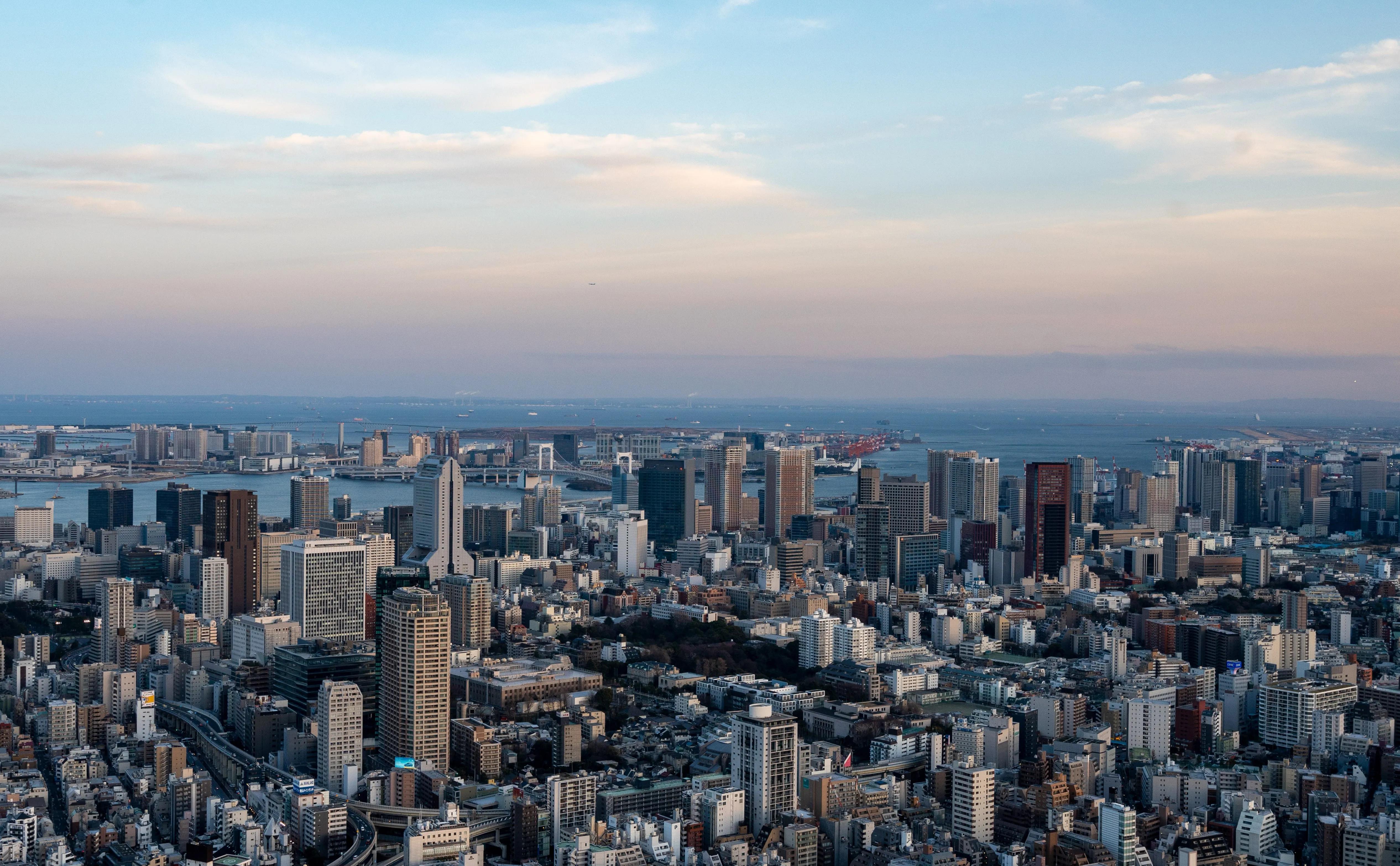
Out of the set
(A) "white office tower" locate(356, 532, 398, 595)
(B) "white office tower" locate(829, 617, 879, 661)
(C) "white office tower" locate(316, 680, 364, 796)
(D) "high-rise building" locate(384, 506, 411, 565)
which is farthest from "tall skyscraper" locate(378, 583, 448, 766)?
(D) "high-rise building" locate(384, 506, 411, 565)

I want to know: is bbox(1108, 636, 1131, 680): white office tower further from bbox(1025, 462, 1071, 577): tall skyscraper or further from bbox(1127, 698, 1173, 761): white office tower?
bbox(1025, 462, 1071, 577): tall skyscraper

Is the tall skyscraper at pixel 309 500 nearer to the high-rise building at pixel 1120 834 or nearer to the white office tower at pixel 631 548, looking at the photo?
the white office tower at pixel 631 548

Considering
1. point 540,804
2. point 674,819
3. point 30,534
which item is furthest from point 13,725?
point 30,534

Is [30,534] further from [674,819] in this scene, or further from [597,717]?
[674,819]

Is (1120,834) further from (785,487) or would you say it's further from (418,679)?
(785,487)

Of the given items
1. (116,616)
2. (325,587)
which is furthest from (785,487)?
(116,616)

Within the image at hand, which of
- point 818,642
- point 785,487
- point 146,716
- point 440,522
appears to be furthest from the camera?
point 785,487
